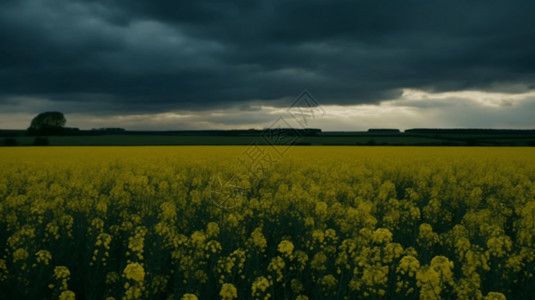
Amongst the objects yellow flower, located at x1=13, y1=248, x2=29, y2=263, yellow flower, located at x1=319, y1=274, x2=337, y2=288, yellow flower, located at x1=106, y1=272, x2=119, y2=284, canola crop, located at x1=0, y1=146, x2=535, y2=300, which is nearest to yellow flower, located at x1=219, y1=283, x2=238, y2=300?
canola crop, located at x1=0, y1=146, x2=535, y2=300

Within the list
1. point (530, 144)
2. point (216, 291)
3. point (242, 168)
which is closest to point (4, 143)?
point (242, 168)

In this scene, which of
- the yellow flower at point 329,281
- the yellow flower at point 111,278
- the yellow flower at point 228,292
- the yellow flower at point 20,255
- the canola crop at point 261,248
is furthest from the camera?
the yellow flower at point 111,278

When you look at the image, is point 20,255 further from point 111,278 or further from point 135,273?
point 135,273

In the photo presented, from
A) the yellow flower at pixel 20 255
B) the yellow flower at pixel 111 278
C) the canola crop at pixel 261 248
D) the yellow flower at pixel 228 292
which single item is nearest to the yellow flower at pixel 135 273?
the canola crop at pixel 261 248

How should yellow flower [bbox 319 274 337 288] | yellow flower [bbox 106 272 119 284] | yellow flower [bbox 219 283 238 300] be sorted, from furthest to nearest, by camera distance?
1. yellow flower [bbox 106 272 119 284]
2. yellow flower [bbox 319 274 337 288]
3. yellow flower [bbox 219 283 238 300]

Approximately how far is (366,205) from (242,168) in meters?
8.19

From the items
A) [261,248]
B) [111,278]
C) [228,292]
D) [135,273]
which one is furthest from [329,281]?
[111,278]

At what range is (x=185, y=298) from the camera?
322 cm

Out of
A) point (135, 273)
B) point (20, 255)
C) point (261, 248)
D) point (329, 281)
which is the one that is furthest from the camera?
point (261, 248)

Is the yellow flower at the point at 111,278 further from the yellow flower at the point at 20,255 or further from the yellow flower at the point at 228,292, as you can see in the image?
the yellow flower at the point at 228,292

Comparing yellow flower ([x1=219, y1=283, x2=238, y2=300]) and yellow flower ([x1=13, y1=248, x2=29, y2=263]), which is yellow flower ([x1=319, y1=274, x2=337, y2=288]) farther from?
yellow flower ([x1=13, y1=248, x2=29, y2=263])

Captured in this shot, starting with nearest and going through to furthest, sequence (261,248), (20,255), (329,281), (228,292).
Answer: (228,292)
(329,281)
(20,255)
(261,248)

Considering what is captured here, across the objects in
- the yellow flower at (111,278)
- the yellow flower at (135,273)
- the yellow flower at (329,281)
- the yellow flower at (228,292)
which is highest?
the yellow flower at (135,273)

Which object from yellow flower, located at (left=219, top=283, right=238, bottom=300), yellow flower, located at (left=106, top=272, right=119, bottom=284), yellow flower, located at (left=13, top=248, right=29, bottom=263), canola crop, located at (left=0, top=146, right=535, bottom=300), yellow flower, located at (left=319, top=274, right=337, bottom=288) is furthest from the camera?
yellow flower, located at (left=106, top=272, right=119, bottom=284)
